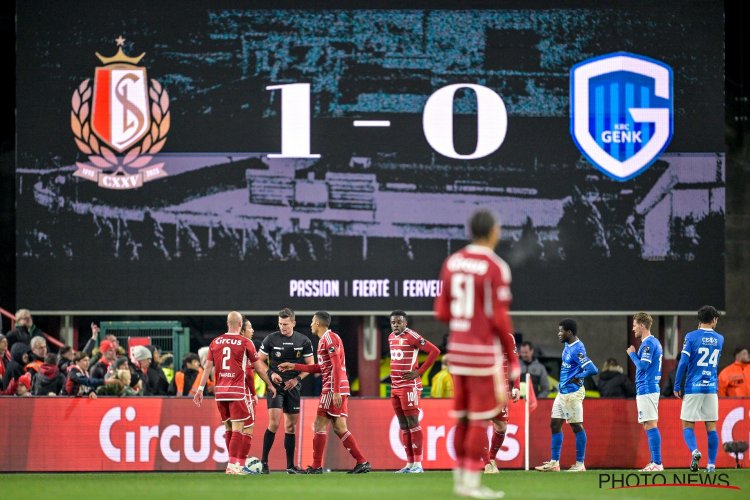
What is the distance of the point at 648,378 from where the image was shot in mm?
14812

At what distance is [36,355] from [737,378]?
10346 millimetres

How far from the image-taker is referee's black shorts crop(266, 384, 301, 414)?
15.2 metres

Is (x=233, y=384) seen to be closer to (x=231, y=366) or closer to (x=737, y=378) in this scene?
(x=231, y=366)

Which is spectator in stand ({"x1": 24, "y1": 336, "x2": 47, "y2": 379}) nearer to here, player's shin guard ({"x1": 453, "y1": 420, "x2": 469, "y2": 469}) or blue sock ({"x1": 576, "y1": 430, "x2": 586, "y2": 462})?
blue sock ({"x1": 576, "y1": 430, "x2": 586, "y2": 462})

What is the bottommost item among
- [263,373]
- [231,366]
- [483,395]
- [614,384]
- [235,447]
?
[235,447]

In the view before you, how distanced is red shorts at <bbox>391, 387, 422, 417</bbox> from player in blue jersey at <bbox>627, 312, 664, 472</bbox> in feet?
8.77

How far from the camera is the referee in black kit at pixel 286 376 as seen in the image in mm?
15180

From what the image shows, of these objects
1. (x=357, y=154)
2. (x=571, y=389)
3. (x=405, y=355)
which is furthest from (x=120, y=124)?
(x=571, y=389)

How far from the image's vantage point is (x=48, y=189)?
63.1ft

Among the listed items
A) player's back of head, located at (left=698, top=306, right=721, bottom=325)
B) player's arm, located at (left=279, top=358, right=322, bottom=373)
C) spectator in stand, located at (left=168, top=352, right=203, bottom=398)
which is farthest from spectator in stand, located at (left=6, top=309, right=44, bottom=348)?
player's back of head, located at (left=698, top=306, right=721, bottom=325)

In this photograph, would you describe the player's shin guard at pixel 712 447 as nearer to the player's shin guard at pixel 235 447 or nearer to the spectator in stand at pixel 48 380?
the player's shin guard at pixel 235 447

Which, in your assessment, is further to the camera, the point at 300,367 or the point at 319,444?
the point at 300,367

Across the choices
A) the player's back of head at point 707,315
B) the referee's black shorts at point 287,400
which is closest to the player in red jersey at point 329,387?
the referee's black shorts at point 287,400

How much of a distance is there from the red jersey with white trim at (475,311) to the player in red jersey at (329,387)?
593 centimetres
